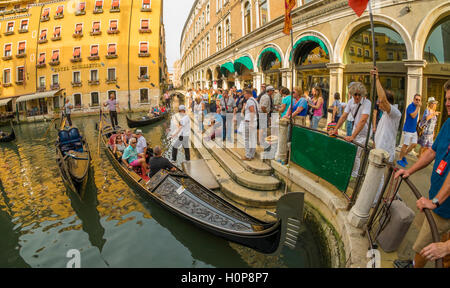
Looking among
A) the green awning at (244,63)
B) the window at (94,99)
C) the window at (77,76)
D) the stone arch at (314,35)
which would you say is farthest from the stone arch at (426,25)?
the window at (77,76)

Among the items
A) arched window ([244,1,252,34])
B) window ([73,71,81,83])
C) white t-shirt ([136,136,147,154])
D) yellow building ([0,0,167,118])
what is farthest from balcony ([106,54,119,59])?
white t-shirt ([136,136,147,154])

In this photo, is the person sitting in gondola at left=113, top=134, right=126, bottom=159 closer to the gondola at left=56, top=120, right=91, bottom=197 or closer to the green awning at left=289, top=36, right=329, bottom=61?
the gondola at left=56, top=120, right=91, bottom=197

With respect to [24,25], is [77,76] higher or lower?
lower

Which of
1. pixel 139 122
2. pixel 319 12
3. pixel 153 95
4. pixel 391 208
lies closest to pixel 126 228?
pixel 391 208

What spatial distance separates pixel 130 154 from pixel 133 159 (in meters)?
0.15

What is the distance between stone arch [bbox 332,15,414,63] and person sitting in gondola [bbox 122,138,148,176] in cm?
647

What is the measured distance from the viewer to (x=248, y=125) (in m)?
5.65

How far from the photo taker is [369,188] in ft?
9.62

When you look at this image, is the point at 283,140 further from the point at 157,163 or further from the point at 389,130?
the point at 157,163

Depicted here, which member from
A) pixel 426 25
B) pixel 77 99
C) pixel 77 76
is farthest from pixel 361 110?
pixel 77 76

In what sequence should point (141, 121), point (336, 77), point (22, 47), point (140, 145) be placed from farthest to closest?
1. point (22, 47)
2. point (141, 121)
3. point (336, 77)
4. point (140, 145)

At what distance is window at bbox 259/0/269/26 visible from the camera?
39.5ft

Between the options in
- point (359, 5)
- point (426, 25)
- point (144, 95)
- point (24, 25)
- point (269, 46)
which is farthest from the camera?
point (144, 95)
